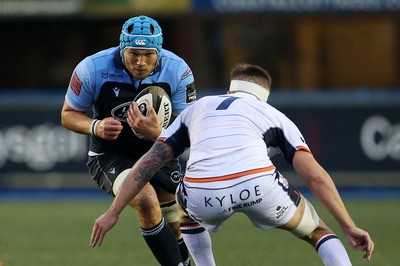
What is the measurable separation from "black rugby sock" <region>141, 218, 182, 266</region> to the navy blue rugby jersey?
90cm

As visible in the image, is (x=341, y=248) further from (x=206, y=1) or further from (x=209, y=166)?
(x=206, y=1)

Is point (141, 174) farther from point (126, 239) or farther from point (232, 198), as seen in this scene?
point (126, 239)

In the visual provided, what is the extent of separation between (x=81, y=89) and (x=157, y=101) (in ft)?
1.96

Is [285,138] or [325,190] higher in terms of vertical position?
[285,138]

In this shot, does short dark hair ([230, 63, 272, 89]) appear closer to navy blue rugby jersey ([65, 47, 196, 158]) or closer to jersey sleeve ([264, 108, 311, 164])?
jersey sleeve ([264, 108, 311, 164])

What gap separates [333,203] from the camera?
7047 millimetres

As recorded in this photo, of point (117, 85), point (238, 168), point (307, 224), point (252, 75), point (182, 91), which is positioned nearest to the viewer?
point (238, 168)

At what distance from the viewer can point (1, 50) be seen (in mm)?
22688

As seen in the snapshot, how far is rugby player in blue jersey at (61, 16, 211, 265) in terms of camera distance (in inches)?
334

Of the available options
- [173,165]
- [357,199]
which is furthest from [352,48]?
[173,165]

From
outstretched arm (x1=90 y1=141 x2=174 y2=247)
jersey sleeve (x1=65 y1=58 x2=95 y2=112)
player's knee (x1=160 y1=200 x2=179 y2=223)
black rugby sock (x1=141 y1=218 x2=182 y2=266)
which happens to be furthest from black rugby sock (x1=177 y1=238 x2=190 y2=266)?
outstretched arm (x1=90 y1=141 x2=174 y2=247)

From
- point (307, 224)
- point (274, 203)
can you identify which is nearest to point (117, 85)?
point (274, 203)

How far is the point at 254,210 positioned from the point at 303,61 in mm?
15303

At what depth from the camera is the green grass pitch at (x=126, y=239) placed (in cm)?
1070
